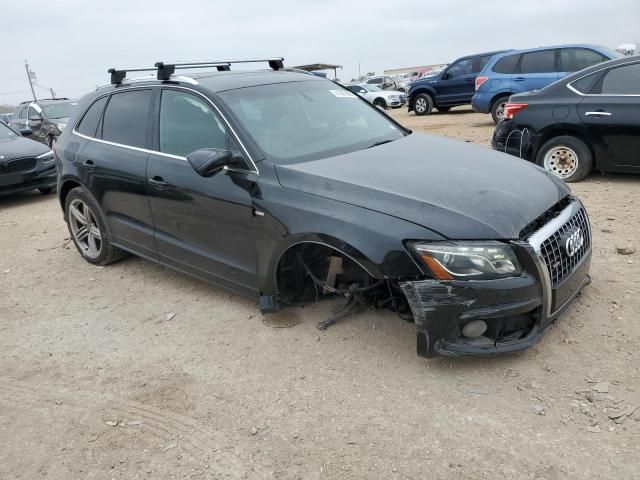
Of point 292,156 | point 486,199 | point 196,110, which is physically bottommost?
point 486,199

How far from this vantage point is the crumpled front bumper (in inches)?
108

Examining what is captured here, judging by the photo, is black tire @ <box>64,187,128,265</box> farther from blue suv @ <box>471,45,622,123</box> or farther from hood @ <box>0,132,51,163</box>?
blue suv @ <box>471,45,622,123</box>

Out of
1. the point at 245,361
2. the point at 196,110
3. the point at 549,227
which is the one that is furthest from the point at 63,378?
the point at 549,227

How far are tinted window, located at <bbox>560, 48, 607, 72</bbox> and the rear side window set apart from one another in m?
0.20

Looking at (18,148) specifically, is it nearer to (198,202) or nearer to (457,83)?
(198,202)

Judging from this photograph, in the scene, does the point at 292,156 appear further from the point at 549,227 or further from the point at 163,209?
the point at 549,227

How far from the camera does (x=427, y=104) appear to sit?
18.0 meters

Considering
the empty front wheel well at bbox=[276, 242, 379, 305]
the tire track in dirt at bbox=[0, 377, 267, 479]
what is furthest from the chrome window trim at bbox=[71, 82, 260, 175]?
the tire track in dirt at bbox=[0, 377, 267, 479]

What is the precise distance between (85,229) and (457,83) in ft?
46.4

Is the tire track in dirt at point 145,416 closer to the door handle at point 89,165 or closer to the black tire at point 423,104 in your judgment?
the door handle at point 89,165

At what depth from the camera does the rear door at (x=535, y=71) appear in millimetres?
11469

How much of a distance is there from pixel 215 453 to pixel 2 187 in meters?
7.34

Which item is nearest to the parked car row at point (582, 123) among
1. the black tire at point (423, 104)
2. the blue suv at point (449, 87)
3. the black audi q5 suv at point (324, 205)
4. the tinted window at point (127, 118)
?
the black audi q5 suv at point (324, 205)

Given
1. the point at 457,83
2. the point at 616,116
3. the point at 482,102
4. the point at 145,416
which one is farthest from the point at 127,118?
the point at 457,83
